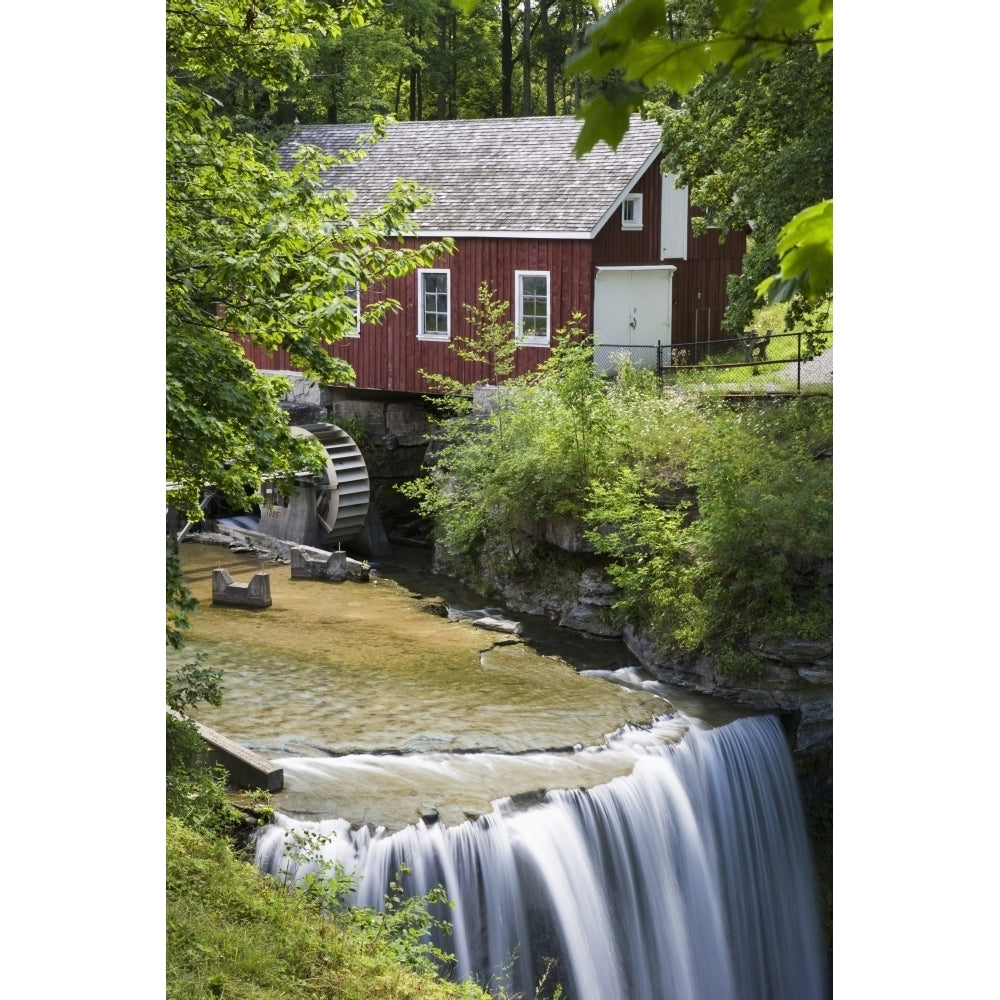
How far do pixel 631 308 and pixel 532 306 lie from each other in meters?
0.77

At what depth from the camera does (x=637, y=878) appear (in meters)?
5.47

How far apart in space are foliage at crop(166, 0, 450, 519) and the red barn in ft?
13.5

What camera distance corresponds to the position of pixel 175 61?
4789mm

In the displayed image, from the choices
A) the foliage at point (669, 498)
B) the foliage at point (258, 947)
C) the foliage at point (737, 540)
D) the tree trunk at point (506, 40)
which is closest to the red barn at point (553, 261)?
the foliage at point (669, 498)

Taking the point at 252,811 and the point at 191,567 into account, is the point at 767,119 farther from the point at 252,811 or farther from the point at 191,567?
the point at 191,567

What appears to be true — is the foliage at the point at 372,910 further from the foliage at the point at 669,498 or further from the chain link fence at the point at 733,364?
the chain link fence at the point at 733,364

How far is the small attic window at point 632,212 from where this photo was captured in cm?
973

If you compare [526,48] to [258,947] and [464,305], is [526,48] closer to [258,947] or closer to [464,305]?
[258,947]

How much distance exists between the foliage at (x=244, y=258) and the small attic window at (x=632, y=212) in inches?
201

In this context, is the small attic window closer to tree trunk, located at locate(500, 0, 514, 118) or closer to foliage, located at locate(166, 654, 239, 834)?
tree trunk, located at locate(500, 0, 514, 118)

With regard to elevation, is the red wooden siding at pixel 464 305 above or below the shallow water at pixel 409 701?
above

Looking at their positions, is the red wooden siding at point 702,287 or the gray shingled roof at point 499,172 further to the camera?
the red wooden siding at point 702,287
